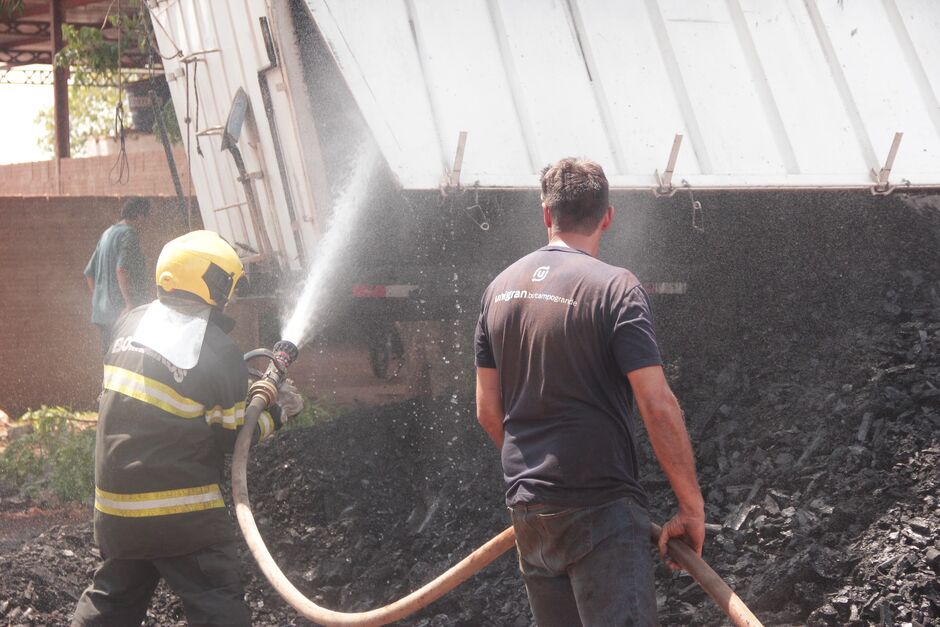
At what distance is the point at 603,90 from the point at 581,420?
3.13 meters

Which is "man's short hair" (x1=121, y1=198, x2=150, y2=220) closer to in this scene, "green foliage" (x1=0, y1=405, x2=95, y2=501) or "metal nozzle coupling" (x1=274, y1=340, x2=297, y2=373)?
"green foliage" (x1=0, y1=405, x2=95, y2=501)

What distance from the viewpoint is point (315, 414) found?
743 cm

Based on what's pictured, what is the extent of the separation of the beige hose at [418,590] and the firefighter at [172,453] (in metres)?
0.10

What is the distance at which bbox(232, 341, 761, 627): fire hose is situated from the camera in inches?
103

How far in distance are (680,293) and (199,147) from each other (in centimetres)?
342

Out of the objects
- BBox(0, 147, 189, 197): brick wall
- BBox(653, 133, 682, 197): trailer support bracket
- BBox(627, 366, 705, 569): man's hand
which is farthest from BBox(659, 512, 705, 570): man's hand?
BBox(0, 147, 189, 197): brick wall

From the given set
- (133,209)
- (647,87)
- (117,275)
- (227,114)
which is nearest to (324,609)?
(647,87)

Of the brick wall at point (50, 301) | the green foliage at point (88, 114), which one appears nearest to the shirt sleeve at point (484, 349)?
the brick wall at point (50, 301)

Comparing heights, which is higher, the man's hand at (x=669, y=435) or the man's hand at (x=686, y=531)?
the man's hand at (x=669, y=435)

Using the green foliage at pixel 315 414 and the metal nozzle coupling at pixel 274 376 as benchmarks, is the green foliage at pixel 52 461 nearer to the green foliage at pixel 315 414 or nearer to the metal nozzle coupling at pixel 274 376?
the green foliage at pixel 315 414

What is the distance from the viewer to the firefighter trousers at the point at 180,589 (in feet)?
11.2

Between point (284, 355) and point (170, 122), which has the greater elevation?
point (170, 122)

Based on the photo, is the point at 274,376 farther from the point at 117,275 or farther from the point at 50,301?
the point at 50,301

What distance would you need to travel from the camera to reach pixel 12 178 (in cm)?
1279
